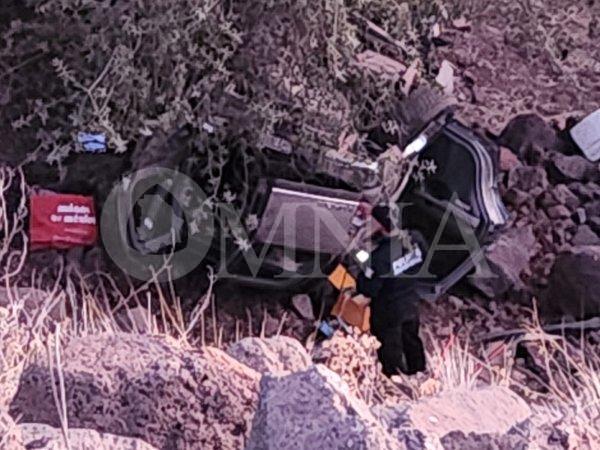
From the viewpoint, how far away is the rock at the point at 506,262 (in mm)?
4242

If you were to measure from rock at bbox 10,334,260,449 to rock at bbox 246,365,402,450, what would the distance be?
16 cm

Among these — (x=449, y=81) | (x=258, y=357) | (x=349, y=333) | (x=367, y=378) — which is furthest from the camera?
(x=449, y=81)

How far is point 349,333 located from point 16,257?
91cm

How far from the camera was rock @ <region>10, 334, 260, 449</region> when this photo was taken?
2.25 metres

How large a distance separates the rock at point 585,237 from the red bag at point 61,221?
139 centimetres

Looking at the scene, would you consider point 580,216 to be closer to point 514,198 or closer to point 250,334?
point 514,198

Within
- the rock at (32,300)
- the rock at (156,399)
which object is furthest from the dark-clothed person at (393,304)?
the rock at (156,399)

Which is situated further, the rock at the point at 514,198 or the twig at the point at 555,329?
the rock at the point at 514,198

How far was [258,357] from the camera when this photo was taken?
267cm

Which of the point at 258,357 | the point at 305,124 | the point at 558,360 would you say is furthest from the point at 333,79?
the point at 258,357

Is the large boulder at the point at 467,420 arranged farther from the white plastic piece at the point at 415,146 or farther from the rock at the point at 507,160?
the rock at the point at 507,160

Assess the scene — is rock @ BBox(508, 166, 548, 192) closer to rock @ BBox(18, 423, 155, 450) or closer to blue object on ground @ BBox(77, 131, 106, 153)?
blue object on ground @ BBox(77, 131, 106, 153)

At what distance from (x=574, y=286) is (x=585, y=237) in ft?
0.83

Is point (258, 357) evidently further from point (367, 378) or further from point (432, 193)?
point (432, 193)
